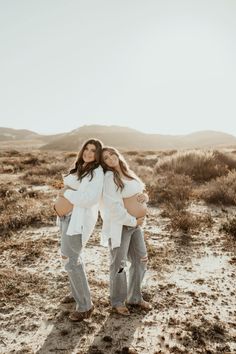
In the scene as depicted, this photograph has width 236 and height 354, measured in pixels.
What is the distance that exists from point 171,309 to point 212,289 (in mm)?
874

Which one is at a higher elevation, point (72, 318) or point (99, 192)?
point (99, 192)

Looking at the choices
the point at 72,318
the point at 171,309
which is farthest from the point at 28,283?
the point at 171,309

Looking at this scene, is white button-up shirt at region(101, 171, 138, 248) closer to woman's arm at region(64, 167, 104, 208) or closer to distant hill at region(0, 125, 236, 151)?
woman's arm at region(64, 167, 104, 208)

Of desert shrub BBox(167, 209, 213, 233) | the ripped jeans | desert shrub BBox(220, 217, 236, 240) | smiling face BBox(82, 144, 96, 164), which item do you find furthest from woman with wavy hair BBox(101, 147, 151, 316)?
desert shrub BBox(220, 217, 236, 240)

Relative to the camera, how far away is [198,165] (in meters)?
14.3

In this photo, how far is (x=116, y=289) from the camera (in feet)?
13.4

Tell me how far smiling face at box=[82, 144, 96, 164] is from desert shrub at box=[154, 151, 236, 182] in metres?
9.99

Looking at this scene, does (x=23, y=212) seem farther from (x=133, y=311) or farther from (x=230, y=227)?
(x=133, y=311)

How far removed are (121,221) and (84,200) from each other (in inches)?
20.2

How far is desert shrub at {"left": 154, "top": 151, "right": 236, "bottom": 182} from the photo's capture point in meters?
13.7

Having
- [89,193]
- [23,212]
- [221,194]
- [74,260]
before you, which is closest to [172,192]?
[221,194]

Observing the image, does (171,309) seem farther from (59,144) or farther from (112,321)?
(59,144)

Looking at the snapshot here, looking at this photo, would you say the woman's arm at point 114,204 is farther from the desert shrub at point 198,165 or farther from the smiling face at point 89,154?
A: the desert shrub at point 198,165

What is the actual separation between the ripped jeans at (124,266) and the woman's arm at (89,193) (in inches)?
23.5
